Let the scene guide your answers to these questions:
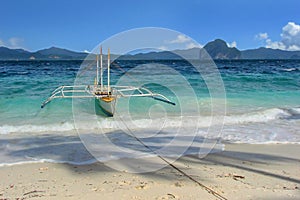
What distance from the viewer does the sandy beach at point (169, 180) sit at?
3.59m

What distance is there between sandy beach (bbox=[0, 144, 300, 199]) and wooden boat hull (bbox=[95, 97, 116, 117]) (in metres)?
4.80

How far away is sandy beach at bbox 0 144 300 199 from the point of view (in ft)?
11.8

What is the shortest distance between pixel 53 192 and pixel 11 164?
1713 mm

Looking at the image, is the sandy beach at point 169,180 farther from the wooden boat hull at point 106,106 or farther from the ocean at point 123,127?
the wooden boat hull at point 106,106

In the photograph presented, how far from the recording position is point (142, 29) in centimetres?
583

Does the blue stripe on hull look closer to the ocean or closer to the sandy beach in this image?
the ocean

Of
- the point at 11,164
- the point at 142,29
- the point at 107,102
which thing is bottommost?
the point at 11,164

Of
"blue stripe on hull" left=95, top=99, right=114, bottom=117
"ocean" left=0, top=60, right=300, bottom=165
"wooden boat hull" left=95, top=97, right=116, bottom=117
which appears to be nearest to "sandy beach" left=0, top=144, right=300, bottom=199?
"ocean" left=0, top=60, right=300, bottom=165

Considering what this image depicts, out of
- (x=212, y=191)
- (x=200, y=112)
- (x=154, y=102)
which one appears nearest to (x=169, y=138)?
(x=212, y=191)

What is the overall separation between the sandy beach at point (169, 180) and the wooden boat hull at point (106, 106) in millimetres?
4804

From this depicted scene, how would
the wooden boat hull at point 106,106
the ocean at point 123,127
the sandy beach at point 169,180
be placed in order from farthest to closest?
the wooden boat hull at point 106,106
the ocean at point 123,127
the sandy beach at point 169,180

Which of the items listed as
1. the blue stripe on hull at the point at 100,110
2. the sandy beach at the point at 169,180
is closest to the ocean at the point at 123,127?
the blue stripe on hull at the point at 100,110

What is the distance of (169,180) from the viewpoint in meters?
4.05

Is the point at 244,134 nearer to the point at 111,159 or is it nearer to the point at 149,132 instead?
the point at 149,132
